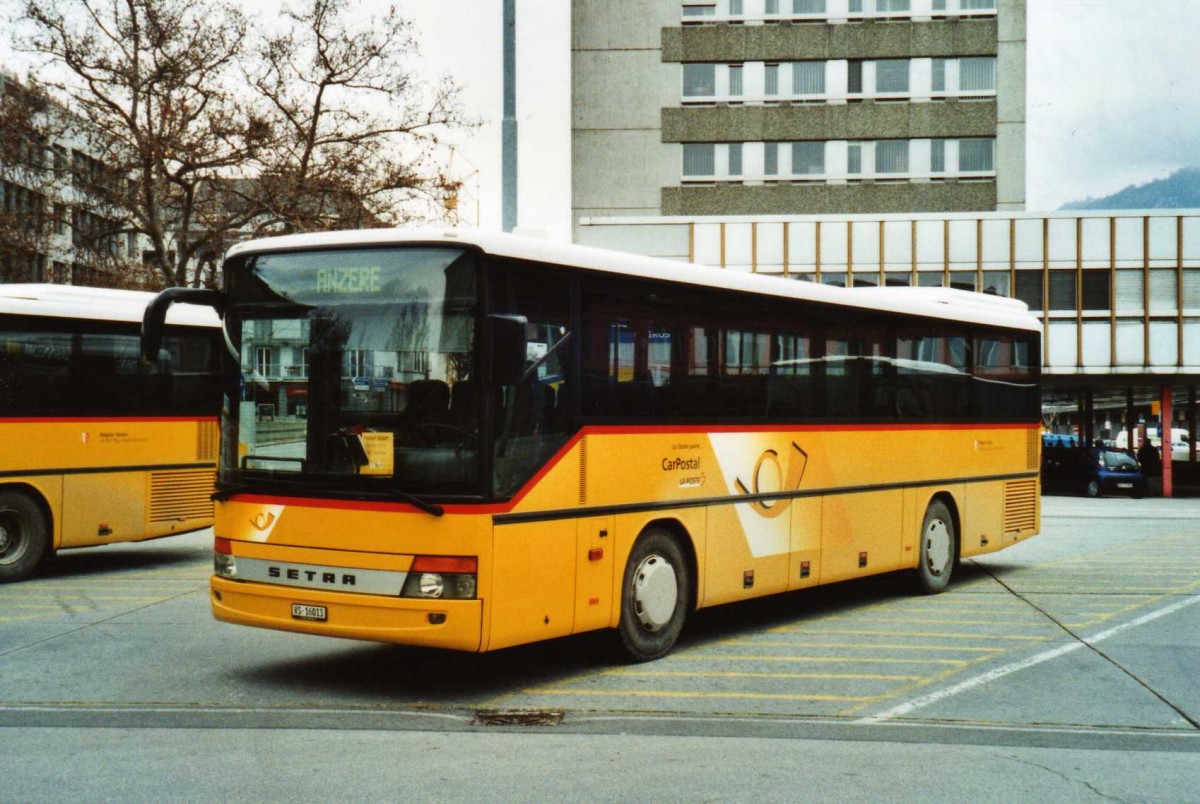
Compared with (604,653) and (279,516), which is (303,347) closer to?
(279,516)

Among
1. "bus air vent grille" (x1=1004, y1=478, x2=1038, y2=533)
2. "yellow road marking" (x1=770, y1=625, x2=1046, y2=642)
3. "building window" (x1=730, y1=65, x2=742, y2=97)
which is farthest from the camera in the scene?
"building window" (x1=730, y1=65, x2=742, y2=97)

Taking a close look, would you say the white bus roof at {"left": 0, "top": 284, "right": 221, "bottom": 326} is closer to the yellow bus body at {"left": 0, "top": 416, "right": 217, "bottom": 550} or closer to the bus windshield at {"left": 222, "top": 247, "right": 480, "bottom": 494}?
the yellow bus body at {"left": 0, "top": 416, "right": 217, "bottom": 550}

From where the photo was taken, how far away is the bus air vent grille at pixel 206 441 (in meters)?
16.3

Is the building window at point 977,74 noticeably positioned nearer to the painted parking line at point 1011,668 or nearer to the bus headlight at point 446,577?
the painted parking line at point 1011,668

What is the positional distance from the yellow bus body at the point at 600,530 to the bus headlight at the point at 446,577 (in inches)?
1.8

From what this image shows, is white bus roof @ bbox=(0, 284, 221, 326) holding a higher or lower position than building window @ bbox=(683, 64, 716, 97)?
lower

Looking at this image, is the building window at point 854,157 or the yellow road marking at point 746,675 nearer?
the yellow road marking at point 746,675

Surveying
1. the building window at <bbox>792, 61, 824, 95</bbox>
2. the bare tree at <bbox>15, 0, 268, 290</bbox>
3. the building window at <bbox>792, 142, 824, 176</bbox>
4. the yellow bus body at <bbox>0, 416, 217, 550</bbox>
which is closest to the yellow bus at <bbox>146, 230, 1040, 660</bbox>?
the yellow bus body at <bbox>0, 416, 217, 550</bbox>

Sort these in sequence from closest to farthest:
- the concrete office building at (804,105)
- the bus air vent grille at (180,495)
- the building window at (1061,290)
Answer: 1. the bus air vent grille at (180,495)
2. the building window at (1061,290)
3. the concrete office building at (804,105)

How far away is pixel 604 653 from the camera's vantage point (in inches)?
389

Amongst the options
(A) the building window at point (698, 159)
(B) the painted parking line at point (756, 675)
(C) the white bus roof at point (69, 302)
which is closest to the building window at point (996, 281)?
(A) the building window at point (698, 159)

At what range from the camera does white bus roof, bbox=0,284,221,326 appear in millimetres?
14711

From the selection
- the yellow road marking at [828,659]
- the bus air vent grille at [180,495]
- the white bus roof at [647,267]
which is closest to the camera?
the white bus roof at [647,267]

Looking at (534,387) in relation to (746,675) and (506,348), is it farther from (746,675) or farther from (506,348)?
(746,675)
